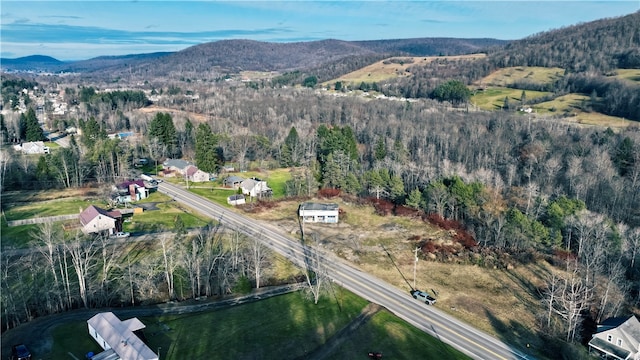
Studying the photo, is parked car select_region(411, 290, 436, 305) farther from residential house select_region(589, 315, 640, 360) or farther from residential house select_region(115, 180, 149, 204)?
residential house select_region(115, 180, 149, 204)

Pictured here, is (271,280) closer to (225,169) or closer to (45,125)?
(225,169)

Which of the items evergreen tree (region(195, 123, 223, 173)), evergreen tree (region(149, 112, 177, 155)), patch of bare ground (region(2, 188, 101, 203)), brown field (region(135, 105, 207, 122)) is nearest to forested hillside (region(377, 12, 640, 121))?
brown field (region(135, 105, 207, 122))

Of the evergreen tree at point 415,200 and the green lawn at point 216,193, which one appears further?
the green lawn at point 216,193

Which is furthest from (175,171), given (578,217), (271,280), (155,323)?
(578,217)

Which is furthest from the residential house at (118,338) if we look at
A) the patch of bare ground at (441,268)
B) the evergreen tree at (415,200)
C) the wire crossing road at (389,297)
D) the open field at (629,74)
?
the open field at (629,74)

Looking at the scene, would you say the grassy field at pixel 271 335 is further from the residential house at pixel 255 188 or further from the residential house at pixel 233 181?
the residential house at pixel 233 181

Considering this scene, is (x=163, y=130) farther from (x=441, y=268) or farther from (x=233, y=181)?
(x=441, y=268)
